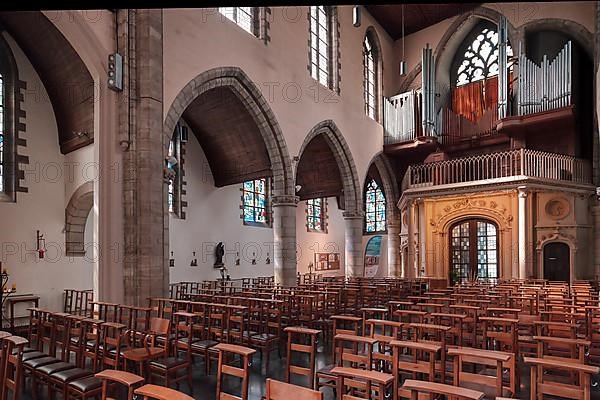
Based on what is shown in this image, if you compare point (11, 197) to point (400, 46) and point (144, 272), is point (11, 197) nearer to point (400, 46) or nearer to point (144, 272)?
point (144, 272)

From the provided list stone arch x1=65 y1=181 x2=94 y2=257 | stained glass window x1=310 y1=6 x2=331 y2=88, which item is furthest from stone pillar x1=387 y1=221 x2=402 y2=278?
stone arch x1=65 y1=181 x2=94 y2=257

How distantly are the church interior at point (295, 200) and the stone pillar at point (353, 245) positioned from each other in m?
0.09

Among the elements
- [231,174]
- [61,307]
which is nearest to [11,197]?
[61,307]

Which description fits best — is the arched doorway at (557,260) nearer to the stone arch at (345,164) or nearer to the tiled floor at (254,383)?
the stone arch at (345,164)

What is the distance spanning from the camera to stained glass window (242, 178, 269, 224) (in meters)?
18.7

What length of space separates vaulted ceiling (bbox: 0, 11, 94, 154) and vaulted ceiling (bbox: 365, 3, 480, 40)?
12.6 meters

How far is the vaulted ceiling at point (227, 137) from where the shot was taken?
1384cm

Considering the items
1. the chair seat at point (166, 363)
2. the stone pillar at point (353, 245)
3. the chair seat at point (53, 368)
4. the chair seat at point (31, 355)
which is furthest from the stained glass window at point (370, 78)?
the chair seat at point (53, 368)

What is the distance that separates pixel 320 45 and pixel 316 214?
917 centimetres

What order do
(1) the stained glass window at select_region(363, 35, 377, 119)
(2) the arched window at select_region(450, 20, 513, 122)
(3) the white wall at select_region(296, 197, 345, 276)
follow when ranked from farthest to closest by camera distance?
1. (3) the white wall at select_region(296, 197, 345, 276)
2. (1) the stained glass window at select_region(363, 35, 377, 119)
3. (2) the arched window at select_region(450, 20, 513, 122)

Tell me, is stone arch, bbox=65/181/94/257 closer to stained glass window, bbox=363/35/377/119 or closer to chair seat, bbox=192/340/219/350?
chair seat, bbox=192/340/219/350

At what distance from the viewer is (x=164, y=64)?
33.3ft

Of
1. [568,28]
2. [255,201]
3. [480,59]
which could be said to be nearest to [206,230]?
[255,201]

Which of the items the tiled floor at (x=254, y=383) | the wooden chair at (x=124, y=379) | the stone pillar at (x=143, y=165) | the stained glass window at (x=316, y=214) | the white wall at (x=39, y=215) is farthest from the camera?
the stained glass window at (x=316, y=214)
